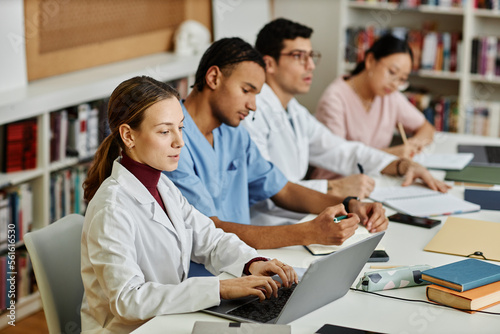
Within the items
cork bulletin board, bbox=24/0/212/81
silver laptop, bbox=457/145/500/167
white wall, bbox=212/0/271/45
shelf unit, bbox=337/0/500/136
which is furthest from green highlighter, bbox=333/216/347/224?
shelf unit, bbox=337/0/500/136

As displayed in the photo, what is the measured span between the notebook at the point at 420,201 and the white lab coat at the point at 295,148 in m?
0.22

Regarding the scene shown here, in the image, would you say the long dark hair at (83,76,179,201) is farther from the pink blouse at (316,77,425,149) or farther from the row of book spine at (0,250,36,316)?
the pink blouse at (316,77,425,149)

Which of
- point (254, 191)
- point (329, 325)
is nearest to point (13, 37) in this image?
point (254, 191)

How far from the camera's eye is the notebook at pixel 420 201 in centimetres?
203

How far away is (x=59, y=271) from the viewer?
5.12 feet

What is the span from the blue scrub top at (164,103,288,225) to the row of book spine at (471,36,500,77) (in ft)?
8.26

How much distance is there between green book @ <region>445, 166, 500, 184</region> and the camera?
7.85ft

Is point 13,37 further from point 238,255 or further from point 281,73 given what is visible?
point 238,255

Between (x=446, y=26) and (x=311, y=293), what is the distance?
366 cm

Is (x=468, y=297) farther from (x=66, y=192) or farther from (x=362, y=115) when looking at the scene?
(x=66, y=192)

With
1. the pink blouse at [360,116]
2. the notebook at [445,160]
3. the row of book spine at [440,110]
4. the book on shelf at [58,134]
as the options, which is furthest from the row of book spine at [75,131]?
the row of book spine at [440,110]

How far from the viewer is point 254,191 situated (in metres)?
2.19

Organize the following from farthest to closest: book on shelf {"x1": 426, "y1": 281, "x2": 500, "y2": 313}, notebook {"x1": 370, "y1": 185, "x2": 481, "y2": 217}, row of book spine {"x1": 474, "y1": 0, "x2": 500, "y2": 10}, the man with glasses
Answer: row of book spine {"x1": 474, "y1": 0, "x2": 500, "y2": 10} → the man with glasses → notebook {"x1": 370, "y1": 185, "x2": 481, "y2": 217} → book on shelf {"x1": 426, "y1": 281, "x2": 500, "y2": 313}

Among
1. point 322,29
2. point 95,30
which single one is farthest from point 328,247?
point 322,29
